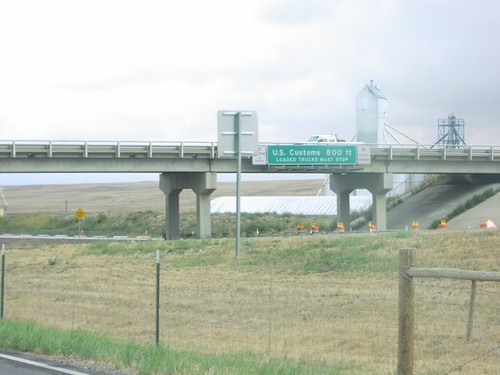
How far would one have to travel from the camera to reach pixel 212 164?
195 feet

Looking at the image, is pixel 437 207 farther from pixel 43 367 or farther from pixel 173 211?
pixel 43 367

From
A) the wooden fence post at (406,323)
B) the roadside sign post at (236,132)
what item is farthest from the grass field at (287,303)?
the roadside sign post at (236,132)

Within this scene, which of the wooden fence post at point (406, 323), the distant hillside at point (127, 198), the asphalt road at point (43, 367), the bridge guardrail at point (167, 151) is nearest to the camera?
the wooden fence post at point (406, 323)

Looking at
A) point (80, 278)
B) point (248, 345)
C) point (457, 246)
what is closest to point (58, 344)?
point (248, 345)

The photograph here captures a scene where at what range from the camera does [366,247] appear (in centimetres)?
2683

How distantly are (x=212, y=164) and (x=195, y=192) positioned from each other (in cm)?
301

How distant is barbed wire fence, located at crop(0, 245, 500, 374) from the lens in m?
13.8

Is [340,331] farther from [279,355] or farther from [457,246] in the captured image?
[457,246]

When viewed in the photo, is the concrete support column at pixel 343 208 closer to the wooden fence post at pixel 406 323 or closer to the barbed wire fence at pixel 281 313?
the barbed wire fence at pixel 281 313

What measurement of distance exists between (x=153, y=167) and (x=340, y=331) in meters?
43.6

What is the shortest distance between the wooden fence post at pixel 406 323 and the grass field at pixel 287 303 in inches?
37.4

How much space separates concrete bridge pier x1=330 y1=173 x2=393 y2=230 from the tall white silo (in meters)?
6.94

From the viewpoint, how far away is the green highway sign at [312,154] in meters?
60.2

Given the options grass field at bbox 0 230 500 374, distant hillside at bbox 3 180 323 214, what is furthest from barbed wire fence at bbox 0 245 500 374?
distant hillside at bbox 3 180 323 214
